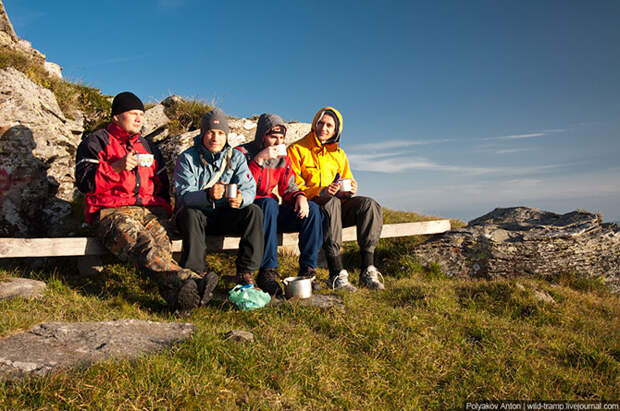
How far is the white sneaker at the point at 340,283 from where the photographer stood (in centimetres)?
536

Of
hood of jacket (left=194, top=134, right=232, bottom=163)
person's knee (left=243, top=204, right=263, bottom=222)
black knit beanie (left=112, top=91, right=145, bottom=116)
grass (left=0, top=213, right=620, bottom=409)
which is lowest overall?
grass (left=0, top=213, right=620, bottom=409)

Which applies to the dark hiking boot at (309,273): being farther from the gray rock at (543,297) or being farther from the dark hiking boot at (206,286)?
the gray rock at (543,297)

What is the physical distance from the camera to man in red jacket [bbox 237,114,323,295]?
517 centimetres

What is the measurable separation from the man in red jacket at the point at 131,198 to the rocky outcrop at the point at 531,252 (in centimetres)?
453

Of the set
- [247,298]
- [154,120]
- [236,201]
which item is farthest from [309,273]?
[154,120]

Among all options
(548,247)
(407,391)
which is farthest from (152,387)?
(548,247)

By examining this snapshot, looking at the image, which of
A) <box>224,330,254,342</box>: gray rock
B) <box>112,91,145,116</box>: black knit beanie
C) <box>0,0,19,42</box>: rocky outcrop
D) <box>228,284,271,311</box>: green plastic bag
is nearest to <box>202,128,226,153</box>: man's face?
<box>112,91,145,116</box>: black knit beanie

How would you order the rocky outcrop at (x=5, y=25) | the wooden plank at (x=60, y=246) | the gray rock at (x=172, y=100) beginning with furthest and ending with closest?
the rocky outcrop at (x=5, y=25) < the gray rock at (x=172, y=100) < the wooden plank at (x=60, y=246)

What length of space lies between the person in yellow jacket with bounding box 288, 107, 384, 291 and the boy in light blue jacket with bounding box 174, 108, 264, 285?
3.88ft

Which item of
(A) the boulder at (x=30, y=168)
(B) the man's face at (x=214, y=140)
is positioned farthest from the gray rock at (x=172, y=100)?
(B) the man's face at (x=214, y=140)

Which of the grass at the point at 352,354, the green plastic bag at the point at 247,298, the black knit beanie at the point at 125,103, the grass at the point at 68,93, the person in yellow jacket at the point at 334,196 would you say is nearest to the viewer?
the grass at the point at 352,354

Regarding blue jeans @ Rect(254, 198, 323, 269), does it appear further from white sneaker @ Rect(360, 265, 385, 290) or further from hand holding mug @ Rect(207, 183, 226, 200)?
white sneaker @ Rect(360, 265, 385, 290)

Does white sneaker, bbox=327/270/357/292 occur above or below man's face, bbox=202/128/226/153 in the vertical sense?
below

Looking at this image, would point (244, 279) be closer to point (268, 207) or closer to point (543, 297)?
point (268, 207)
